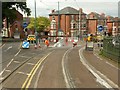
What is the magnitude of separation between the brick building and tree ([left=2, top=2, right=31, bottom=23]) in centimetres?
4653

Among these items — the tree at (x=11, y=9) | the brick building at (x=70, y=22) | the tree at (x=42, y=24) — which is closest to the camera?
the tree at (x=11, y=9)

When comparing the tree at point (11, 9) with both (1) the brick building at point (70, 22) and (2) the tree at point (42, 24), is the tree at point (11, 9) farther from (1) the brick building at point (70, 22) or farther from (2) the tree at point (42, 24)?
(2) the tree at point (42, 24)

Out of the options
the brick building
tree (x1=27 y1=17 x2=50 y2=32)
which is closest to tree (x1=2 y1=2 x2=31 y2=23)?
the brick building

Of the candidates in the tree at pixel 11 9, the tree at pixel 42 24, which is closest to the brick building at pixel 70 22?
the tree at pixel 42 24

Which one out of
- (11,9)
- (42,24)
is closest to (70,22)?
(42,24)

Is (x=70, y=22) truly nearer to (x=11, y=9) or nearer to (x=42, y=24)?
(x=42, y=24)

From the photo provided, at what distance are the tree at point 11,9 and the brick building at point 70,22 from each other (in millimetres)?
46526

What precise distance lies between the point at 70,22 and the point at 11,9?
53659 mm

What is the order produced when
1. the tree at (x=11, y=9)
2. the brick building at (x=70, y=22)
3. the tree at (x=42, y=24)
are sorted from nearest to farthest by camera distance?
the tree at (x=11, y=9), the brick building at (x=70, y=22), the tree at (x=42, y=24)

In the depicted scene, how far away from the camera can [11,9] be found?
232 feet

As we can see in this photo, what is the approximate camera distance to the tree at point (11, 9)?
6662 centimetres

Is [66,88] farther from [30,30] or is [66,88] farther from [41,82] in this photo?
[30,30]

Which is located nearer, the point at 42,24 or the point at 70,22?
the point at 70,22

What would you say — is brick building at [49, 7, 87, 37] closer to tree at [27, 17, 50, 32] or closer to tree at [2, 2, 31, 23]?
tree at [27, 17, 50, 32]
